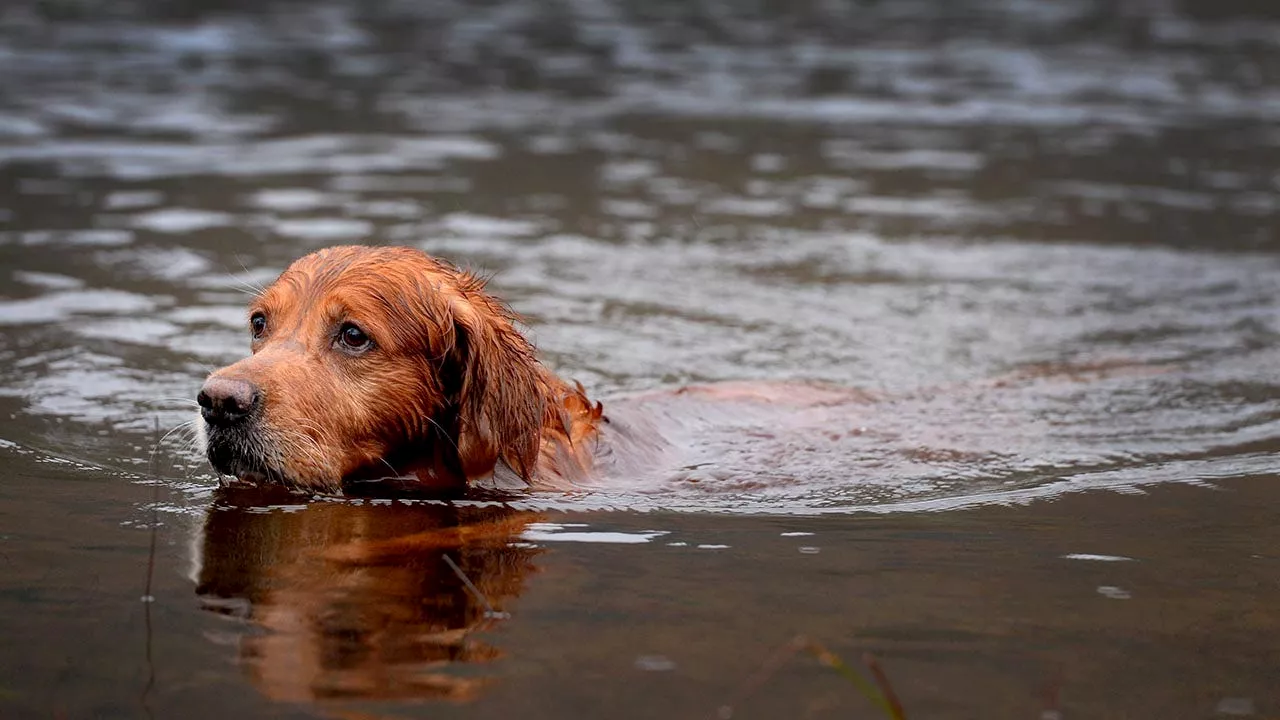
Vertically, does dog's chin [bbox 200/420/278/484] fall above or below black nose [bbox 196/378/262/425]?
below

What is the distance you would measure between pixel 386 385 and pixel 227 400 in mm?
649

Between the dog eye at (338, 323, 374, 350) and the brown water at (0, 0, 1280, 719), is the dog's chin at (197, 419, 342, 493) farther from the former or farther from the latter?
the dog eye at (338, 323, 374, 350)

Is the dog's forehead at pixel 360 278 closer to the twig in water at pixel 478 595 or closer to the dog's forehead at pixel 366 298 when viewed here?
the dog's forehead at pixel 366 298

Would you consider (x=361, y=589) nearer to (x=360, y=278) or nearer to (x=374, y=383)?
(x=374, y=383)

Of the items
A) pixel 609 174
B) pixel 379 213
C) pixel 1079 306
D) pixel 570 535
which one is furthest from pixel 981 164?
pixel 570 535

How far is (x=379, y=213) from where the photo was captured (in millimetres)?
12633

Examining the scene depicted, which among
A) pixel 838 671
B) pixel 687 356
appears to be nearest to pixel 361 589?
pixel 838 671

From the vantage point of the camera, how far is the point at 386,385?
614cm

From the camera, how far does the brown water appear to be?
4.70 metres

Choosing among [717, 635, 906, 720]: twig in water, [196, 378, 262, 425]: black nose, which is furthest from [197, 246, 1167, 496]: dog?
[717, 635, 906, 720]: twig in water

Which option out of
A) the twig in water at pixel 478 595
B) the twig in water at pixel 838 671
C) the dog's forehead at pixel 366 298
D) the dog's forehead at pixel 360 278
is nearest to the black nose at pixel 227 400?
the dog's forehead at pixel 366 298

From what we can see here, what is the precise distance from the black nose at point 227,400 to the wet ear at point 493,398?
852 millimetres

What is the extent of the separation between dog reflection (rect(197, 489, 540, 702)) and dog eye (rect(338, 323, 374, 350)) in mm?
644

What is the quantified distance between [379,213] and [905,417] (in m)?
5.93
